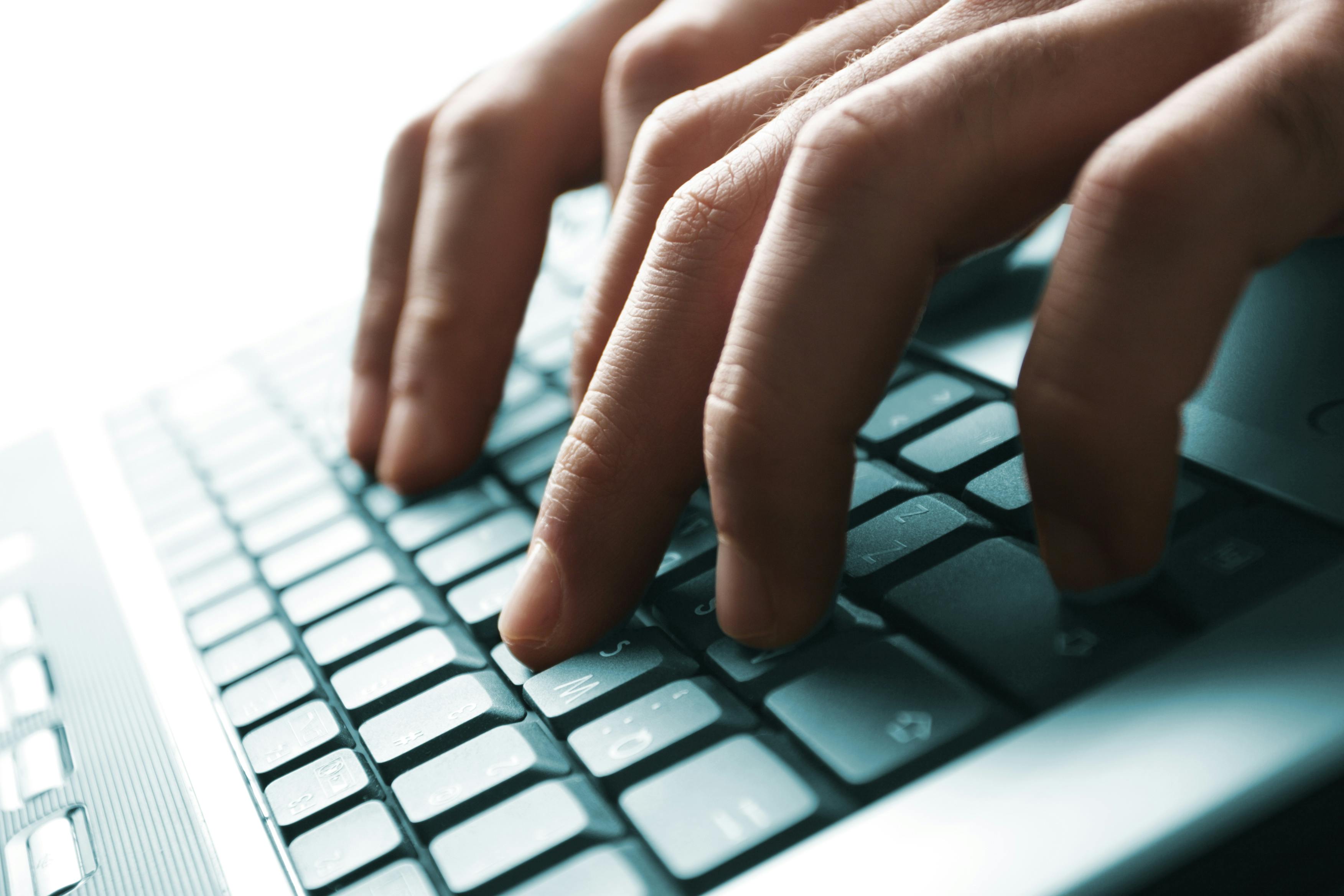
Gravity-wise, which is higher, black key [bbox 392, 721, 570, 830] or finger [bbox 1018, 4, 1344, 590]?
finger [bbox 1018, 4, 1344, 590]

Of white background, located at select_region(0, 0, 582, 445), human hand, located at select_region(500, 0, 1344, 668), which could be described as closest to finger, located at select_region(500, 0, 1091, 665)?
human hand, located at select_region(500, 0, 1344, 668)

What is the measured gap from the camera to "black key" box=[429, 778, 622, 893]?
0.40 metres

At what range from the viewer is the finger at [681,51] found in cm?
78

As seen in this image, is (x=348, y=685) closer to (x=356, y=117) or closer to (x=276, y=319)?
(x=276, y=319)

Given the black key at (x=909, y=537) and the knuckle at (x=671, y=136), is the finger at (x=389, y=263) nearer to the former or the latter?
the knuckle at (x=671, y=136)

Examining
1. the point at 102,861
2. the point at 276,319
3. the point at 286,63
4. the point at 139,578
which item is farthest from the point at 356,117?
the point at 102,861

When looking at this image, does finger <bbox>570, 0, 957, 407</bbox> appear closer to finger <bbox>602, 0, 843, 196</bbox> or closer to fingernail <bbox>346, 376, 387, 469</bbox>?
finger <bbox>602, 0, 843, 196</bbox>

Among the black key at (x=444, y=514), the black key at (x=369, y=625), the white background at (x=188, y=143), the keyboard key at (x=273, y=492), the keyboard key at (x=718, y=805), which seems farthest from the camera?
the white background at (x=188, y=143)

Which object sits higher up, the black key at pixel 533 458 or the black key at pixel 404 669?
the black key at pixel 533 458

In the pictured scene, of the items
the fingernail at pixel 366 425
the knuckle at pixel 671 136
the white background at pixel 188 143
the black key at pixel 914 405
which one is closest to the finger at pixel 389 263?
the fingernail at pixel 366 425

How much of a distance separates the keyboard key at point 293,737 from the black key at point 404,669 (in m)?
0.01

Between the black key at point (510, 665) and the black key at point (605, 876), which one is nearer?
the black key at point (605, 876)

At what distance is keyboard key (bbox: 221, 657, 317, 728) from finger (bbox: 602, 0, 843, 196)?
Result: 416 millimetres

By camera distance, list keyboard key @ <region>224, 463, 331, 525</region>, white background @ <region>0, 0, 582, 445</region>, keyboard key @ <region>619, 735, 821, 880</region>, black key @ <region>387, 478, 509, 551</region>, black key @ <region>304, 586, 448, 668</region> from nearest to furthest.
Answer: keyboard key @ <region>619, 735, 821, 880</region>
black key @ <region>304, 586, 448, 668</region>
black key @ <region>387, 478, 509, 551</region>
keyboard key @ <region>224, 463, 331, 525</region>
white background @ <region>0, 0, 582, 445</region>
